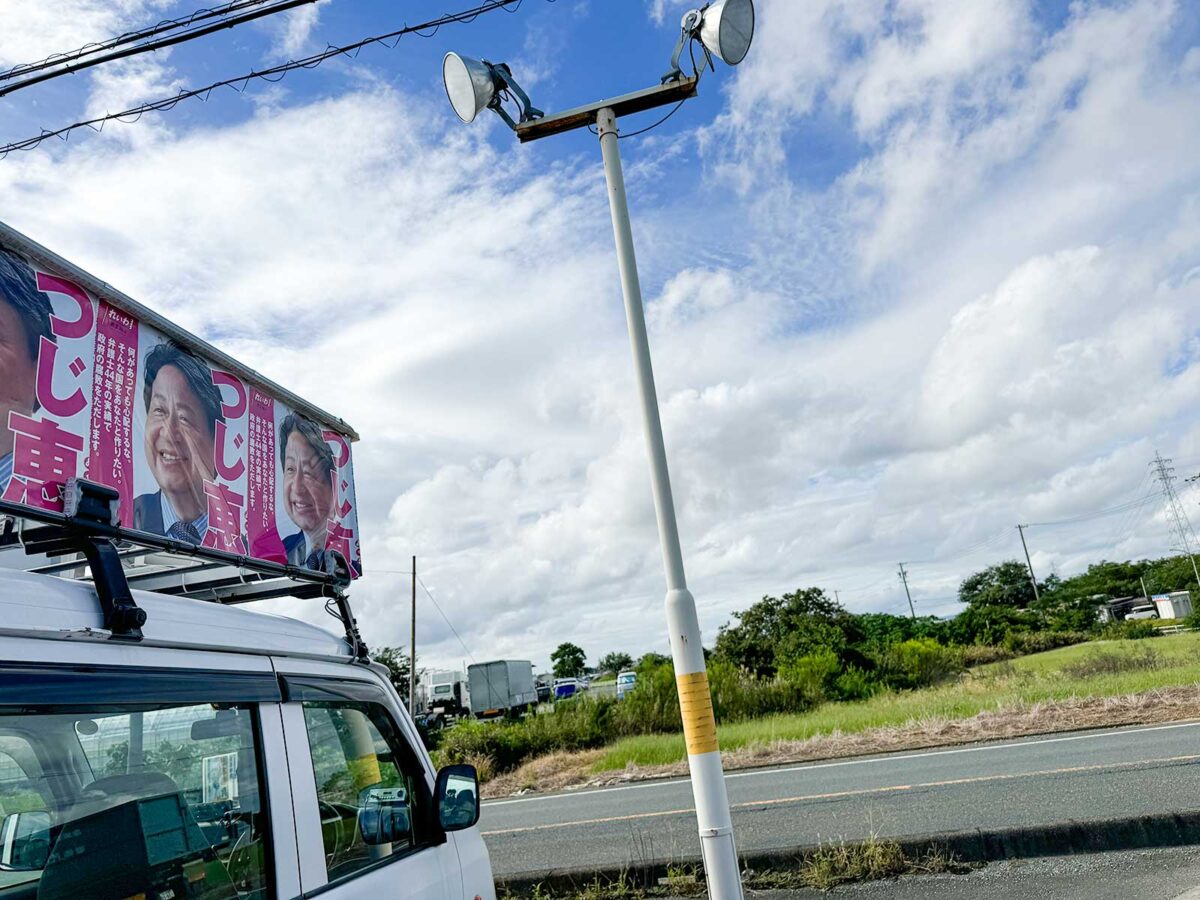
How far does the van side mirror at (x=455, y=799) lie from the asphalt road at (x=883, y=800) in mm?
5332

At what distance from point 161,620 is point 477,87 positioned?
4640 millimetres

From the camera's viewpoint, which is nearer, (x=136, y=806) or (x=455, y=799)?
(x=136, y=806)

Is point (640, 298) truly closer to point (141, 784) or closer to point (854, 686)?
point (141, 784)

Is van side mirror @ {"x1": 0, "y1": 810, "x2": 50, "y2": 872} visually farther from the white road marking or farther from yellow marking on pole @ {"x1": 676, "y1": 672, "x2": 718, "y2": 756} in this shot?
the white road marking

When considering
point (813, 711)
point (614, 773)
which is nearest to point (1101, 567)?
point (813, 711)

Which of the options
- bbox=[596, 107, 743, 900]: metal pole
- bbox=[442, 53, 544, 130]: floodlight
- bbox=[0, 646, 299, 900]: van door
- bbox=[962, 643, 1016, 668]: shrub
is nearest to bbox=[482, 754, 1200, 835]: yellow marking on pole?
bbox=[596, 107, 743, 900]: metal pole

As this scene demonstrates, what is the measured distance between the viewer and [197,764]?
234 cm

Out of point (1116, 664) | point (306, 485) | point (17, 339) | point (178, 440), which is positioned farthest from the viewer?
point (1116, 664)

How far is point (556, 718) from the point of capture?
931 inches

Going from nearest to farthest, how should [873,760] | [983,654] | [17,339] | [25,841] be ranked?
[25,841] → [17,339] → [873,760] → [983,654]

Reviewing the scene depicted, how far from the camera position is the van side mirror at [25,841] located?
6.38 feet

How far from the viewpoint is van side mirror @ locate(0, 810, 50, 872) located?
1945 millimetres

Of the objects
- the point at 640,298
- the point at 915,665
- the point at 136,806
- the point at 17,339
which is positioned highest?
the point at 640,298

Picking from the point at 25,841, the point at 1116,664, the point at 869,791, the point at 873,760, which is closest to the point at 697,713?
the point at 25,841
